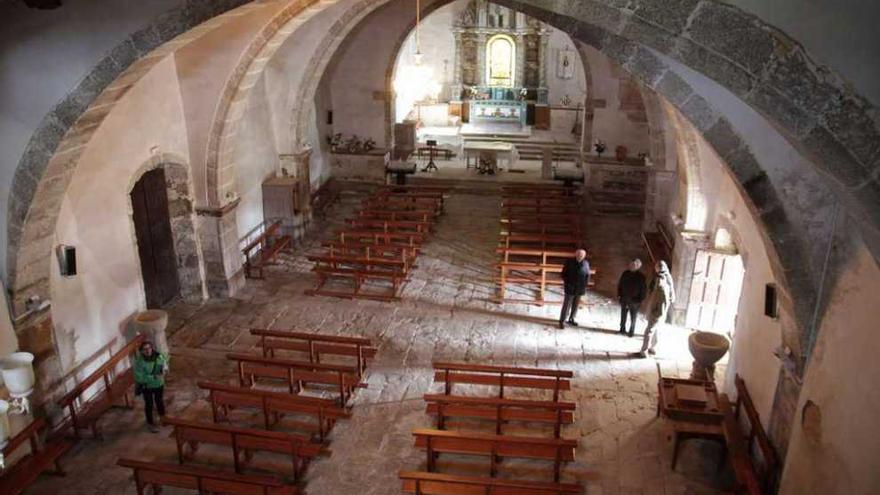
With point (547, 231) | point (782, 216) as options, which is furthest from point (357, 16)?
point (782, 216)

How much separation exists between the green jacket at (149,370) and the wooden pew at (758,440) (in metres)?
6.45

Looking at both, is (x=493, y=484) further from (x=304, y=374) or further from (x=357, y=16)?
(x=357, y=16)

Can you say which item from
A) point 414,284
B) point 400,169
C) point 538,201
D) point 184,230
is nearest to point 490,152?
point 400,169

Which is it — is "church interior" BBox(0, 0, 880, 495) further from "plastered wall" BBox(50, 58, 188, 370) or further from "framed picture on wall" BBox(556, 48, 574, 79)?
"framed picture on wall" BBox(556, 48, 574, 79)

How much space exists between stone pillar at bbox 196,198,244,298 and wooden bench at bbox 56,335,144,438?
95.8 inches

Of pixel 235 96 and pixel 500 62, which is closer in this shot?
pixel 235 96

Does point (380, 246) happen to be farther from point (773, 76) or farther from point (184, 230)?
point (773, 76)

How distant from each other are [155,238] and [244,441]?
485 cm

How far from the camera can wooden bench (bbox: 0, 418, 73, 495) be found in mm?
6938

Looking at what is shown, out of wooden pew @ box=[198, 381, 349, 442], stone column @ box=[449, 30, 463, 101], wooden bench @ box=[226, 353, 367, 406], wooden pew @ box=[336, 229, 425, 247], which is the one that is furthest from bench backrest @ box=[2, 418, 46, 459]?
stone column @ box=[449, 30, 463, 101]

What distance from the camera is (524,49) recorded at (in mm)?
24750

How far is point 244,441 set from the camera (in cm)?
720

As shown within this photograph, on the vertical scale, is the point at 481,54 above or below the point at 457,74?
above

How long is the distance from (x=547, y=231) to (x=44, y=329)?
912 cm
